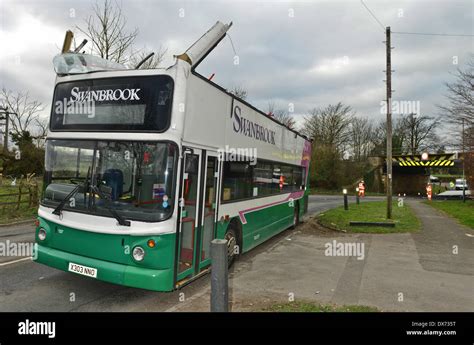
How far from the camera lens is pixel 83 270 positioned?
16.2 feet

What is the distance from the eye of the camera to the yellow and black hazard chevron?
35.4 metres

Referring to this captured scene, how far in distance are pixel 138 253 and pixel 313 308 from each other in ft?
8.45

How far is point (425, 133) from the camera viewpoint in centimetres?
5366

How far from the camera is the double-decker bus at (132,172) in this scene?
4805 mm

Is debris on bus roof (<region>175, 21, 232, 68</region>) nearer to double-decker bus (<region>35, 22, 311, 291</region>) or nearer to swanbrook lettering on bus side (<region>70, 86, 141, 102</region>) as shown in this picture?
double-decker bus (<region>35, 22, 311, 291</region>)

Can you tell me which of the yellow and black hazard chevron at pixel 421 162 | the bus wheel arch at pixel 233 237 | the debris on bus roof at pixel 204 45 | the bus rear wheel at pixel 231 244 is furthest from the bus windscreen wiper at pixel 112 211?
the yellow and black hazard chevron at pixel 421 162

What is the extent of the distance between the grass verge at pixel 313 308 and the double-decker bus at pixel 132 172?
1.45m

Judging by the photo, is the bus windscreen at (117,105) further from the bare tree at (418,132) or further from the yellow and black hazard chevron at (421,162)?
the bare tree at (418,132)

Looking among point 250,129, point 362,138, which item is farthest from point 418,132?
point 250,129

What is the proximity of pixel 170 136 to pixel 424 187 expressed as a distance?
4515 cm

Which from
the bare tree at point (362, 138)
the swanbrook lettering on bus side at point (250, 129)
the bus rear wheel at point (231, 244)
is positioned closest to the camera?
the bus rear wheel at point (231, 244)

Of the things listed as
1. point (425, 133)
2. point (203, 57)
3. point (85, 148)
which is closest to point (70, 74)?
point (85, 148)
